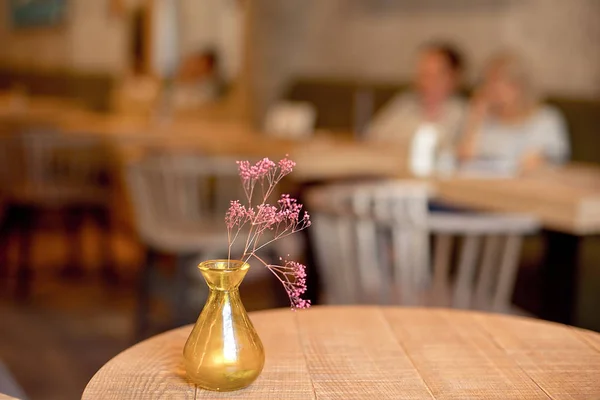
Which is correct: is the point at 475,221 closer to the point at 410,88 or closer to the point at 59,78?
the point at 410,88

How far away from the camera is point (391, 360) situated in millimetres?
1335

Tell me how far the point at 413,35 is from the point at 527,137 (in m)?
1.92

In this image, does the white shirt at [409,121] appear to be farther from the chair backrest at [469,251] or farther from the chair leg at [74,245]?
the chair leg at [74,245]

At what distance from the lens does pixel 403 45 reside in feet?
19.5

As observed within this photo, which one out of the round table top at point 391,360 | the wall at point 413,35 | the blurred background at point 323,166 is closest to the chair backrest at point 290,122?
the blurred background at point 323,166

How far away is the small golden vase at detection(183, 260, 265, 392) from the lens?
3.82 ft

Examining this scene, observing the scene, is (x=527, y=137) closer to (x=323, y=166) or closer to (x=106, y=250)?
(x=323, y=166)

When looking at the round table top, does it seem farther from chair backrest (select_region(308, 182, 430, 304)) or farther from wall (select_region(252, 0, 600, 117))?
wall (select_region(252, 0, 600, 117))

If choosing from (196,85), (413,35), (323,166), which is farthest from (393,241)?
(196,85)

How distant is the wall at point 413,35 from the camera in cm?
468

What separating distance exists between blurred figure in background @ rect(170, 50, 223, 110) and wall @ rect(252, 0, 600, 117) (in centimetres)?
43

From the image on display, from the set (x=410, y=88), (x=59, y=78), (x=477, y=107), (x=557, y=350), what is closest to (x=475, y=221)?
(x=557, y=350)

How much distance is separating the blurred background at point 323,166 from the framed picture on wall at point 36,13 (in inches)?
63.4

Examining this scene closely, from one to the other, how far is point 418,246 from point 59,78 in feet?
26.2
